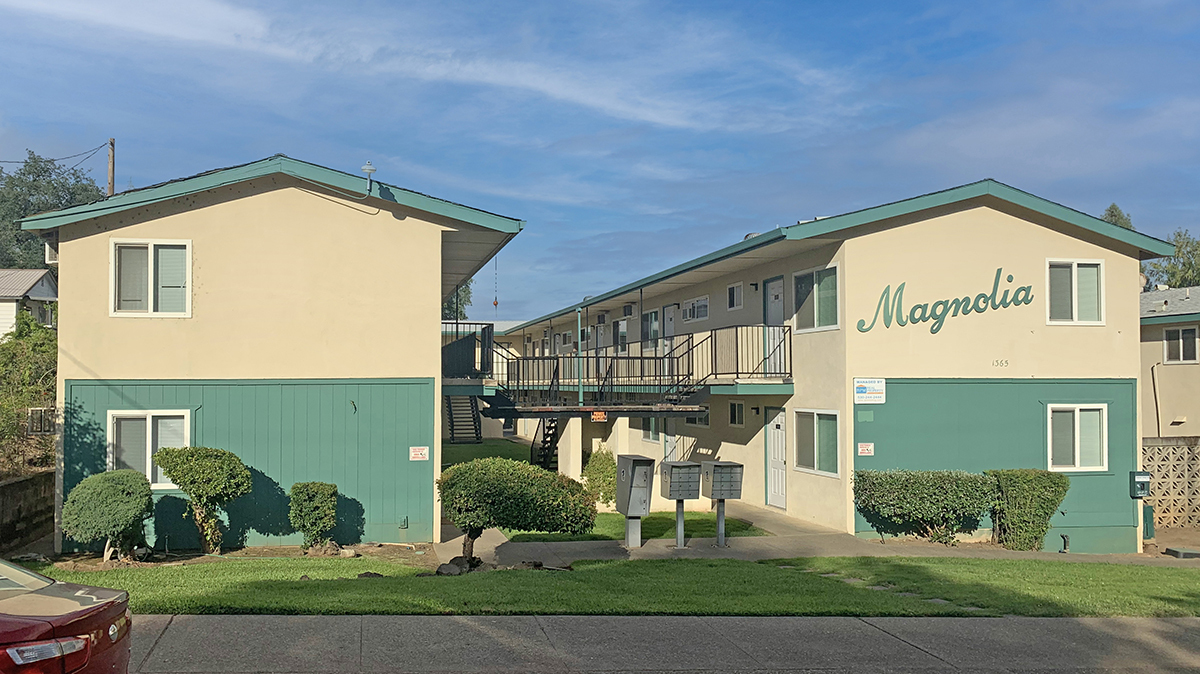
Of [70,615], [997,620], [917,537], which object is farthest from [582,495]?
[70,615]

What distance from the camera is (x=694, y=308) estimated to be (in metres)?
26.2

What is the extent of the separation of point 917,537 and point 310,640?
41.7ft

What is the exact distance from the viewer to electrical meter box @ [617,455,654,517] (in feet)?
49.5

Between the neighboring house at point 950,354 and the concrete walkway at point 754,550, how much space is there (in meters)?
0.89

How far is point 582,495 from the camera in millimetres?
13523

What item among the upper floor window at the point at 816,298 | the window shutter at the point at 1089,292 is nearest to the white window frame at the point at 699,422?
the upper floor window at the point at 816,298

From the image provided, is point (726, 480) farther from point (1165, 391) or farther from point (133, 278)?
point (1165, 391)

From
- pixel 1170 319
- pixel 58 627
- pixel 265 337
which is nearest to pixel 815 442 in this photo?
pixel 265 337

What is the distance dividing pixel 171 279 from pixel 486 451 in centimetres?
2605

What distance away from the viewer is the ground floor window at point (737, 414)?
22719 millimetres

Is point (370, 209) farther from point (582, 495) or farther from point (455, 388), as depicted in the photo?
point (582, 495)

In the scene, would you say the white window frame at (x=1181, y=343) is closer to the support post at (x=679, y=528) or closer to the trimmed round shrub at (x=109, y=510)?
the support post at (x=679, y=528)

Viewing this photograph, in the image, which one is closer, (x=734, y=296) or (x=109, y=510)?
(x=109, y=510)

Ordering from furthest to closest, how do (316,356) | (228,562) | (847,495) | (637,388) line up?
1. (637,388)
2. (847,495)
3. (316,356)
4. (228,562)
